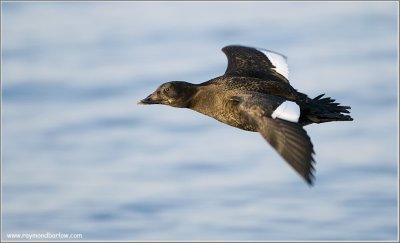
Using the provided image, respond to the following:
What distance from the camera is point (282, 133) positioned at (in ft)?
26.0

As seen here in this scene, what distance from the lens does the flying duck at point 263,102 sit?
7.83m

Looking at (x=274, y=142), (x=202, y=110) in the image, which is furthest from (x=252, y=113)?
(x=202, y=110)

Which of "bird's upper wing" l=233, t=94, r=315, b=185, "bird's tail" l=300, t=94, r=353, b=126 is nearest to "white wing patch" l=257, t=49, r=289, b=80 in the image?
"bird's tail" l=300, t=94, r=353, b=126

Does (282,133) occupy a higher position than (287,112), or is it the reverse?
(287,112)

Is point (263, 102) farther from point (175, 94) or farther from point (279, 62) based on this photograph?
point (279, 62)

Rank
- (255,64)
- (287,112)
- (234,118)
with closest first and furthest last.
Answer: (287,112) → (234,118) → (255,64)

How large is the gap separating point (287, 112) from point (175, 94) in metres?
1.55

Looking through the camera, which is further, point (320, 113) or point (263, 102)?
point (320, 113)

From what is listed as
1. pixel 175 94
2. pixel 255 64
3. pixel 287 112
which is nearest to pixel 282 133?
pixel 287 112

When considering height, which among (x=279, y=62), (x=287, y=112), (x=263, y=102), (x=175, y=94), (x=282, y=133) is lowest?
(x=282, y=133)

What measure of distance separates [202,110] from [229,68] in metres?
0.93

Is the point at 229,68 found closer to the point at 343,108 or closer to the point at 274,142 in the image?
the point at 343,108

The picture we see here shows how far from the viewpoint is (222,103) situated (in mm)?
8938

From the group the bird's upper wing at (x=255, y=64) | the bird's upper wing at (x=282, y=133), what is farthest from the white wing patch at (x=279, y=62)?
the bird's upper wing at (x=282, y=133)
